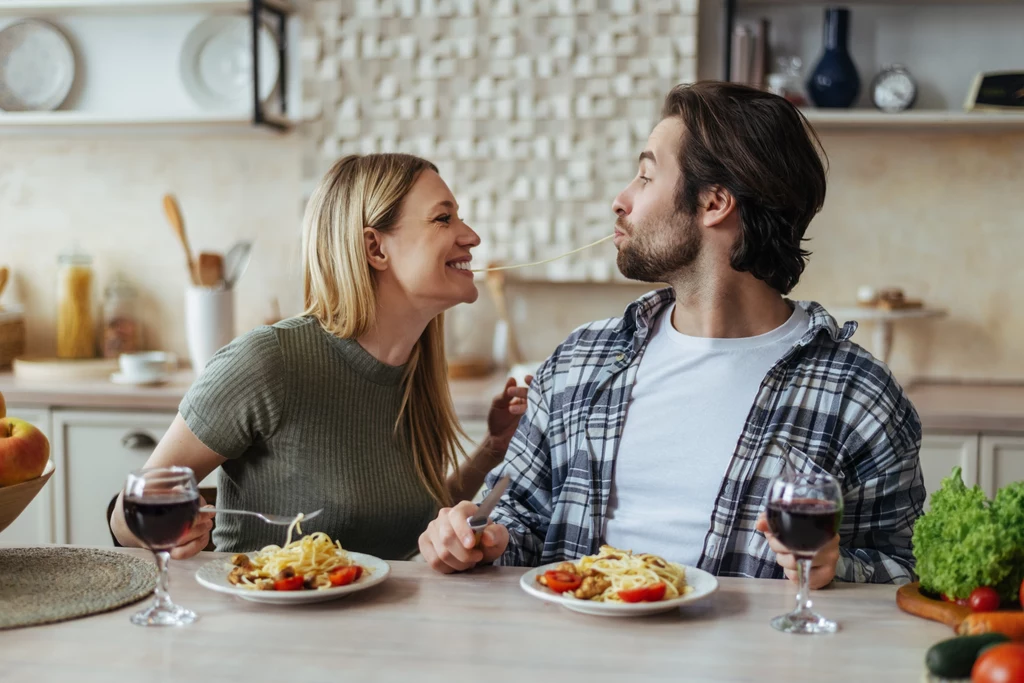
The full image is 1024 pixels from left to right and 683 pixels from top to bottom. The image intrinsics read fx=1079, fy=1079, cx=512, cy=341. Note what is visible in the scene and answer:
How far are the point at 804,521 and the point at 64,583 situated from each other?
3.07ft

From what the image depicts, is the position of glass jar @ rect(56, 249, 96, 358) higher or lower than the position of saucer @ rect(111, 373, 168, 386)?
higher

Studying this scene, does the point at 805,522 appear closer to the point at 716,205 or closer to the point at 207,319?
the point at 716,205

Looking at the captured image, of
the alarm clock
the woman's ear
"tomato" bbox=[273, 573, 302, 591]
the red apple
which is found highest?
the alarm clock

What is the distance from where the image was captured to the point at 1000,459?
277 centimetres

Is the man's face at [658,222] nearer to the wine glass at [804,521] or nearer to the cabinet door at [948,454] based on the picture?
the wine glass at [804,521]

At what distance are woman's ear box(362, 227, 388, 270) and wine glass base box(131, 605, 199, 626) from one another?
2.73ft

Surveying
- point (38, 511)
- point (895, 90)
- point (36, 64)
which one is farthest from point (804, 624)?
point (36, 64)

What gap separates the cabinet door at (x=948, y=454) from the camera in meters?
2.78

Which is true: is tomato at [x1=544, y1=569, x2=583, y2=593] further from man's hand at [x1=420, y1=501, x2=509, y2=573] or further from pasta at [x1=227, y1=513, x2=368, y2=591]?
pasta at [x1=227, y1=513, x2=368, y2=591]

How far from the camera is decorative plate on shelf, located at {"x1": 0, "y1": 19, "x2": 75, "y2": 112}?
3.62 m

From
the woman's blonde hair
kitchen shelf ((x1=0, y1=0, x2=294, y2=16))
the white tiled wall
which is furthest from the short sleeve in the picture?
kitchen shelf ((x1=0, y1=0, x2=294, y2=16))

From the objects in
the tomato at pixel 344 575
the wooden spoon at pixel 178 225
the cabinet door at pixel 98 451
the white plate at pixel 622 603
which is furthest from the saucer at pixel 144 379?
the white plate at pixel 622 603

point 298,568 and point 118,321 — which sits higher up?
point 118,321

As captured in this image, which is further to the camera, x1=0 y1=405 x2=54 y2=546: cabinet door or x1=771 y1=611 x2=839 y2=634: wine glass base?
x1=0 y1=405 x2=54 y2=546: cabinet door
